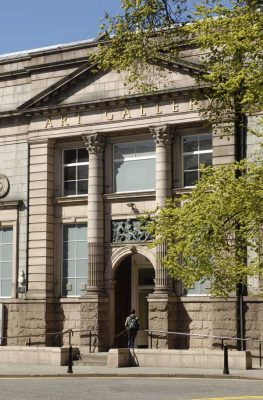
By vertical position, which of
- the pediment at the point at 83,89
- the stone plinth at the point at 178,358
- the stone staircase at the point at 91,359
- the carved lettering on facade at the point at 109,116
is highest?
the pediment at the point at 83,89

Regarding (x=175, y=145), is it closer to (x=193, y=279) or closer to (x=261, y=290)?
(x=261, y=290)

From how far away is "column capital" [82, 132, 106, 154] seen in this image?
126 ft

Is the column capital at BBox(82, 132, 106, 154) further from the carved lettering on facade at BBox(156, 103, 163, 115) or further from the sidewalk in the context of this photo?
the sidewalk

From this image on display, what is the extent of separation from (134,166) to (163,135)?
226cm

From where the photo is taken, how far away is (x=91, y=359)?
115 feet

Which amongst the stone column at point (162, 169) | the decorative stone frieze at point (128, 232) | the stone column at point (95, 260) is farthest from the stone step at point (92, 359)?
the decorative stone frieze at point (128, 232)

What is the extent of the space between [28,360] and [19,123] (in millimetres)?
12215

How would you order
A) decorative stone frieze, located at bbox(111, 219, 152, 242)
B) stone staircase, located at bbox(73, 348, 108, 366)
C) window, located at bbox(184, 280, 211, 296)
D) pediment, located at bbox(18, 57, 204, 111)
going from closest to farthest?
stone staircase, located at bbox(73, 348, 108, 366) → window, located at bbox(184, 280, 211, 296) → decorative stone frieze, located at bbox(111, 219, 152, 242) → pediment, located at bbox(18, 57, 204, 111)

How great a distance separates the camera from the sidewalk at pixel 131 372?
2695 centimetres

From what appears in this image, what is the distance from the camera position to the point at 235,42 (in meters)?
22.7

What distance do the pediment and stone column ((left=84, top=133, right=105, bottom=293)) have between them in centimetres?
184

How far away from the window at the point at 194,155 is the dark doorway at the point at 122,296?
4909 millimetres

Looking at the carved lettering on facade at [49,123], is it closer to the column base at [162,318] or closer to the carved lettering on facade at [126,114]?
the carved lettering on facade at [126,114]

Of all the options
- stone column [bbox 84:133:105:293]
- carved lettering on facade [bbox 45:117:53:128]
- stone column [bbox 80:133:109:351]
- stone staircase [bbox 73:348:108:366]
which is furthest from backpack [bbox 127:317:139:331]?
carved lettering on facade [bbox 45:117:53:128]
